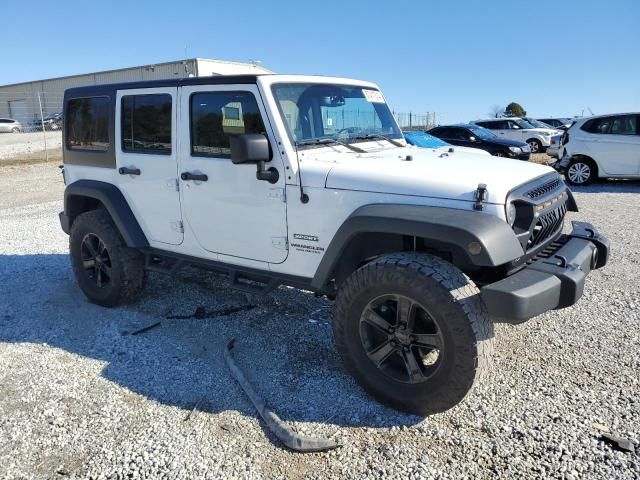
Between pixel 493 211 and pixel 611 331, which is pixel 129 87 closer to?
pixel 493 211

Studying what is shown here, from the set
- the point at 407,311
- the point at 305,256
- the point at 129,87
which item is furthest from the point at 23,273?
the point at 407,311

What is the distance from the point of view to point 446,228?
8.78 feet

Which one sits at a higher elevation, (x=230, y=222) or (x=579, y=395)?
(x=230, y=222)

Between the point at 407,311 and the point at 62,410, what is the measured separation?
2.23 m

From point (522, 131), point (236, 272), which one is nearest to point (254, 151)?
point (236, 272)

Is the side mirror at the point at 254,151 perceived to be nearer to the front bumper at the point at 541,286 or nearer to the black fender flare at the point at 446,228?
the black fender flare at the point at 446,228

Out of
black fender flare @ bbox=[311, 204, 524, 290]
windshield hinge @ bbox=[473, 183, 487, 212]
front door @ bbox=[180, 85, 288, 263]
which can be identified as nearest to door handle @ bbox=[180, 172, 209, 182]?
front door @ bbox=[180, 85, 288, 263]

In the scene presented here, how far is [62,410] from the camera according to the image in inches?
124

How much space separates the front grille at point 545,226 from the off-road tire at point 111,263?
134 inches

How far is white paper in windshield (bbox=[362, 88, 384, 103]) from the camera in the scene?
4328 mm

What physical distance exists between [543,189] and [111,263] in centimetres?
366

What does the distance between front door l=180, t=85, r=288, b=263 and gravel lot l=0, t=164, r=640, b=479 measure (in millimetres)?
862

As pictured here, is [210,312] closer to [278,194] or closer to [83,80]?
[278,194]

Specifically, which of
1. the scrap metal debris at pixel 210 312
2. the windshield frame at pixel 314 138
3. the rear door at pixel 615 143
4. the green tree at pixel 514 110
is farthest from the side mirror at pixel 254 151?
the green tree at pixel 514 110
